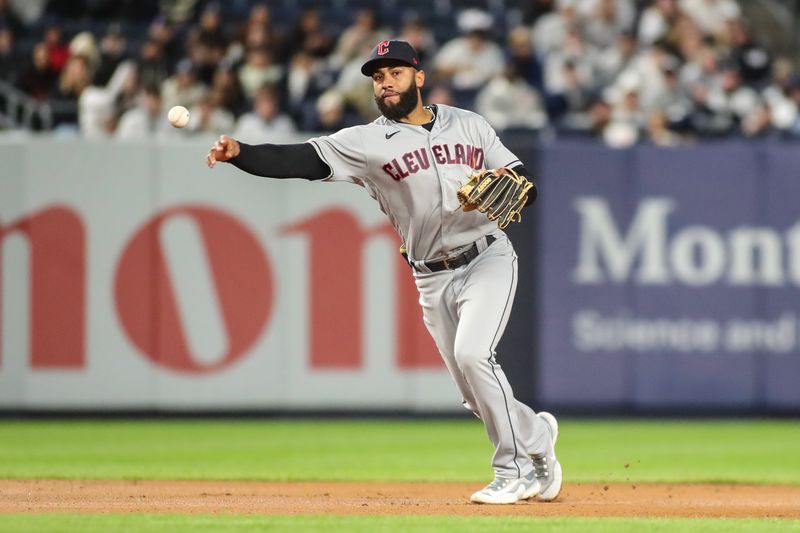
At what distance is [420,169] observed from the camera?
638 centimetres

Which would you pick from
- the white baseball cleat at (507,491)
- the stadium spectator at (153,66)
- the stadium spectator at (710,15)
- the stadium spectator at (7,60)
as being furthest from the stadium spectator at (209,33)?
the white baseball cleat at (507,491)

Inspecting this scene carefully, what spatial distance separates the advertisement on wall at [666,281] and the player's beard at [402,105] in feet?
17.8

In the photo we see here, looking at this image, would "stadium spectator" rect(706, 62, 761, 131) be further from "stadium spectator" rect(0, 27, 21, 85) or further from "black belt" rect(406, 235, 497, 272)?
"black belt" rect(406, 235, 497, 272)

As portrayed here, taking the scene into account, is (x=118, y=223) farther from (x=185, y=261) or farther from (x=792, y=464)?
(x=792, y=464)

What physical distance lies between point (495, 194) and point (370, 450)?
13.2 feet

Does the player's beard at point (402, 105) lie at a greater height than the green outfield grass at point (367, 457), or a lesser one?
greater

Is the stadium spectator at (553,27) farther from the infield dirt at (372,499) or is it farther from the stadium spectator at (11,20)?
the infield dirt at (372,499)

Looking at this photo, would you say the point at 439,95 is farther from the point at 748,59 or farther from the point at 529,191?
the point at 529,191

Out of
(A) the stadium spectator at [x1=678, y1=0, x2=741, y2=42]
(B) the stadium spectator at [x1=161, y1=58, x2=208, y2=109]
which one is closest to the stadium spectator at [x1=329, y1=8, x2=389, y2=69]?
(B) the stadium spectator at [x1=161, y1=58, x2=208, y2=109]

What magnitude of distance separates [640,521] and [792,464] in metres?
3.57

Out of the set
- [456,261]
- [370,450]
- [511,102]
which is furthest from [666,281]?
[456,261]

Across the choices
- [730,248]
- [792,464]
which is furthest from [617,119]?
[792,464]

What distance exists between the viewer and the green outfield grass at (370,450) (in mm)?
8383

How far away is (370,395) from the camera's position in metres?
11.7
